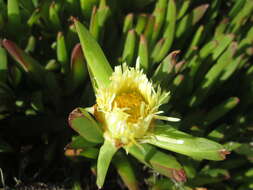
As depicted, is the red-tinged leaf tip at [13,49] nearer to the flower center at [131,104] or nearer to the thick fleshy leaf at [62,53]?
the thick fleshy leaf at [62,53]

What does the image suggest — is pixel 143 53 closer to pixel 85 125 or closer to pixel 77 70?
pixel 77 70

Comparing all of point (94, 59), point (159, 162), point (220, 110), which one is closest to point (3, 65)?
point (94, 59)

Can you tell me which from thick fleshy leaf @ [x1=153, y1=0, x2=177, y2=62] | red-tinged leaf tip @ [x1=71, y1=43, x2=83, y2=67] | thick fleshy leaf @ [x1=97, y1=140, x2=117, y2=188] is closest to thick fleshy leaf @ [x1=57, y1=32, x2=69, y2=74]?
red-tinged leaf tip @ [x1=71, y1=43, x2=83, y2=67]

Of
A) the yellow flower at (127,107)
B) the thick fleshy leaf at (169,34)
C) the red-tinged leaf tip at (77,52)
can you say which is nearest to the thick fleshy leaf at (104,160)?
the yellow flower at (127,107)

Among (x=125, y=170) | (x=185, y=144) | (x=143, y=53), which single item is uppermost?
(x=143, y=53)

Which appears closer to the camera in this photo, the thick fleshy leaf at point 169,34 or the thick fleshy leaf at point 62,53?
the thick fleshy leaf at point 62,53

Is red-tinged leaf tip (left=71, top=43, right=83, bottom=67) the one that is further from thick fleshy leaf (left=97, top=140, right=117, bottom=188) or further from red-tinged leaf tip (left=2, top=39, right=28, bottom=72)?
thick fleshy leaf (left=97, top=140, right=117, bottom=188)

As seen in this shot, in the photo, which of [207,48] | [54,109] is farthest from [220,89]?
[54,109]
